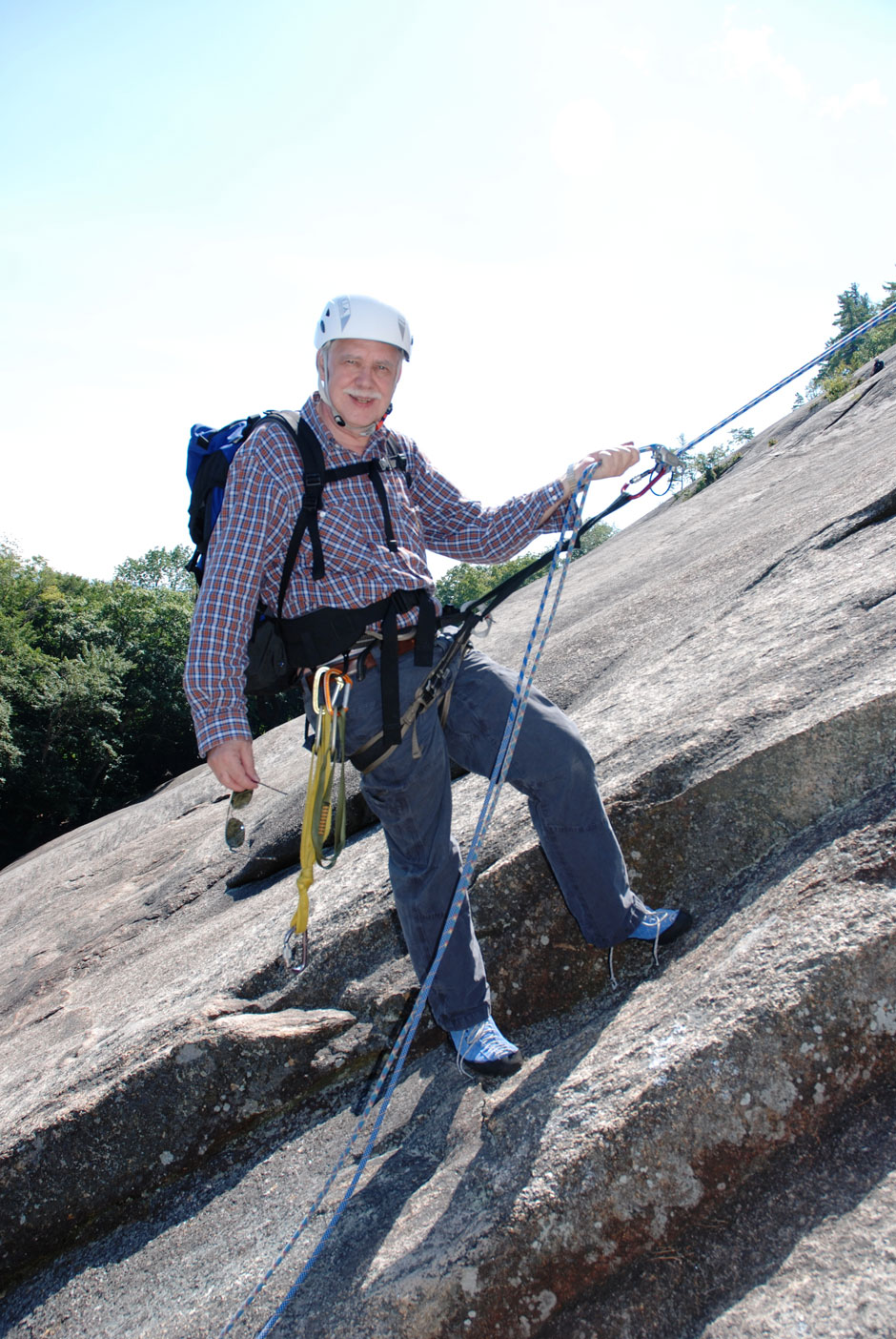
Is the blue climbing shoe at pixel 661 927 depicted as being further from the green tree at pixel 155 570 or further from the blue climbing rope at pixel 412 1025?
the green tree at pixel 155 570

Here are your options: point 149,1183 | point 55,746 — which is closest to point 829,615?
point 149,1183

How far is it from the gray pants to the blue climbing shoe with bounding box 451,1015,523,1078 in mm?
49

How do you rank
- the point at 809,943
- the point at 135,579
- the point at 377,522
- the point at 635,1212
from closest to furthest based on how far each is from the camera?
1. the point at 635,1212
2. the point at 809,943
3. the point at 377,522
4. the point at 135,579

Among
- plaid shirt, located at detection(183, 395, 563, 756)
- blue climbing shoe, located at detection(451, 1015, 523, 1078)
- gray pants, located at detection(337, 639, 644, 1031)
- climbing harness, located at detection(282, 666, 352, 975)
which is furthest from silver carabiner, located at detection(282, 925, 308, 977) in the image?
plaid shirt, located at detection(183, 395, 563, 756)

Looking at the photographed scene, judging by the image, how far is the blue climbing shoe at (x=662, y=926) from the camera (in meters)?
3.69

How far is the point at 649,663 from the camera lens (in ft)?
21.2

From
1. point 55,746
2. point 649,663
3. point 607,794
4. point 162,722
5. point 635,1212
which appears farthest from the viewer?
point 162,722

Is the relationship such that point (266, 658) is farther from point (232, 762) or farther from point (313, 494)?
point (313, 494)

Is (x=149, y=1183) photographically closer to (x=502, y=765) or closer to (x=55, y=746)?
(x=502, y=765)

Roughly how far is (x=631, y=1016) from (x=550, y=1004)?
0.71 meters

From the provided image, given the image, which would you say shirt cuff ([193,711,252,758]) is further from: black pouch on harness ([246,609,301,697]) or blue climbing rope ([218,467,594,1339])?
blue climbing rope ([218,467,594,1339])

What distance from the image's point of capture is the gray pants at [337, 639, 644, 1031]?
3.54m

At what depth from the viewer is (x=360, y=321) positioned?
3619mm

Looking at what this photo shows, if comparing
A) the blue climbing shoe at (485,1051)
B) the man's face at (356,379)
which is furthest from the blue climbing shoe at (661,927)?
the man's face at (356,379)
